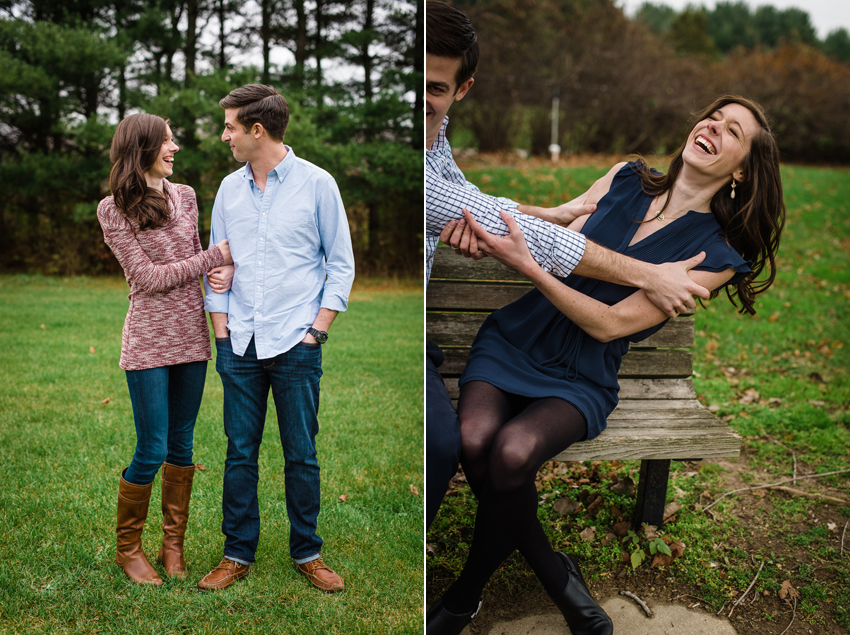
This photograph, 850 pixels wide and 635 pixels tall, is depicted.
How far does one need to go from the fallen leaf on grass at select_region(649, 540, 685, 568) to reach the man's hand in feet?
3.58

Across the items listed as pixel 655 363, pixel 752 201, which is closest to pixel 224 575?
pixel 655 363

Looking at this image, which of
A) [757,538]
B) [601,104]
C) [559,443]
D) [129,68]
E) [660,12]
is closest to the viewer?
[559,443]

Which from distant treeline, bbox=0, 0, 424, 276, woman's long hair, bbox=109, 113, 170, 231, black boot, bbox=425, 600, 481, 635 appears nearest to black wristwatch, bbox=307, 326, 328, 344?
woman's long hair, bbox=109, 113, 170, 231

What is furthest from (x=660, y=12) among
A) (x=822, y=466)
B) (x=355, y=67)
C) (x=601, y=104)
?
(x=822, y=466)

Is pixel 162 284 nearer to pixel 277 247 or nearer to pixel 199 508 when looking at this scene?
pixel 277 247

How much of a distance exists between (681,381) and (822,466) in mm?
1318

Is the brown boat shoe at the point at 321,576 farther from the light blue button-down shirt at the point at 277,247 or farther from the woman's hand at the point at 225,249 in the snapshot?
the woman's hand at the point at 225,249

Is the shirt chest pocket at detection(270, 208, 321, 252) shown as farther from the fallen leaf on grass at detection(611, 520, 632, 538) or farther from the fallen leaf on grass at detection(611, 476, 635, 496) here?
the fallen leaf on grass at detection(611, 476, 635, 496)

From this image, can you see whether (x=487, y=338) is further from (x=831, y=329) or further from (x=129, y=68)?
(x=129, y=68)

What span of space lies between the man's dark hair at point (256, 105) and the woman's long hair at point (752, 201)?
4.49ft

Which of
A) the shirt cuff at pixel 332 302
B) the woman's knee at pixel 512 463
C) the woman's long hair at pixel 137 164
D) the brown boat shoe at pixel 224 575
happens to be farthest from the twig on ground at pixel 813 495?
the woman's long hair at pixel 137 164

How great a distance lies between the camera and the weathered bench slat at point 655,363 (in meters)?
3.00

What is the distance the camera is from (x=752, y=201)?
89.8 inches

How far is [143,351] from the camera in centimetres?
233
